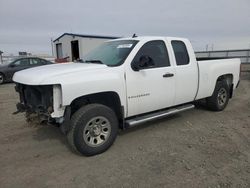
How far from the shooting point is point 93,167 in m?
3.42

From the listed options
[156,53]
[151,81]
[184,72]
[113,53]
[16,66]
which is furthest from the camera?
[16,66]

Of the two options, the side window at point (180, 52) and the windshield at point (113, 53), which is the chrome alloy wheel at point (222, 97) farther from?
the windshield at point (113, 53)

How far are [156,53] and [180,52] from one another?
2.44 ft

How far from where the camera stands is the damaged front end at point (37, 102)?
3449 mm

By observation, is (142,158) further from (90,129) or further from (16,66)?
(16,66)

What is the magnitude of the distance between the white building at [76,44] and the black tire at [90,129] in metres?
17.9

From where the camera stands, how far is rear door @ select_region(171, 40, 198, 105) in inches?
189

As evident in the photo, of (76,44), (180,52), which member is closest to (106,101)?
(180,52)

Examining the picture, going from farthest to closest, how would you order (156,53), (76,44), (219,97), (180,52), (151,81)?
(76,44) → (219,97) → (180,52) → (156,53) → (151,81)

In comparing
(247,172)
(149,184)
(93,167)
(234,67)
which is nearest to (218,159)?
(247,172)

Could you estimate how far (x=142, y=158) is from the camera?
12.0ft

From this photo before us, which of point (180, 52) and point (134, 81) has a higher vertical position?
point (180, 52)

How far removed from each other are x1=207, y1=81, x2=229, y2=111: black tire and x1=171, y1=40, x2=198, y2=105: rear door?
102 cm

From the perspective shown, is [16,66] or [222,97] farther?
[16,66]
